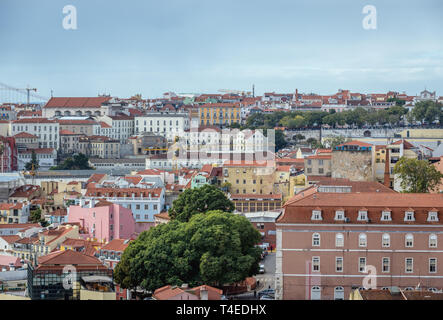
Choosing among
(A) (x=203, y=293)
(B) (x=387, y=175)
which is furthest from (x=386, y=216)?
(B) (x=387, y=175)

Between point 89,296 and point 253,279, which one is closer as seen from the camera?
point 89,296

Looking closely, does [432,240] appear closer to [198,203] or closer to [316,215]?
[316,215]

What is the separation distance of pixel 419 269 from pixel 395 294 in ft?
5.93

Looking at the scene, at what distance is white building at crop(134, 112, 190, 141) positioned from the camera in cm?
3725

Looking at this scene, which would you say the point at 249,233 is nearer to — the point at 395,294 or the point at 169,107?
the point at 395,294

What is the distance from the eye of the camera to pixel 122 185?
747 inches

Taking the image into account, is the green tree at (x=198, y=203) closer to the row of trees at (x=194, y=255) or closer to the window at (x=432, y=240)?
the row of trees at (x=194, y=255)

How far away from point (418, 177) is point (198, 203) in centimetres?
385

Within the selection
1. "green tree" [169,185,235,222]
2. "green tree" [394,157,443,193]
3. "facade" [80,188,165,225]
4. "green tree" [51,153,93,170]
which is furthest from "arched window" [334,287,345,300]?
"green tree" [51,153,93,170]

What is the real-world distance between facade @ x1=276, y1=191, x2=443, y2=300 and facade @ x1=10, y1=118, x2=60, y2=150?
2571 centimetres

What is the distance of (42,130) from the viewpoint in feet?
113

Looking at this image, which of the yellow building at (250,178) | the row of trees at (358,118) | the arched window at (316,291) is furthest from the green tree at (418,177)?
the row of trees at (358,118)

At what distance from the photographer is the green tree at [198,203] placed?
14.5 metres
